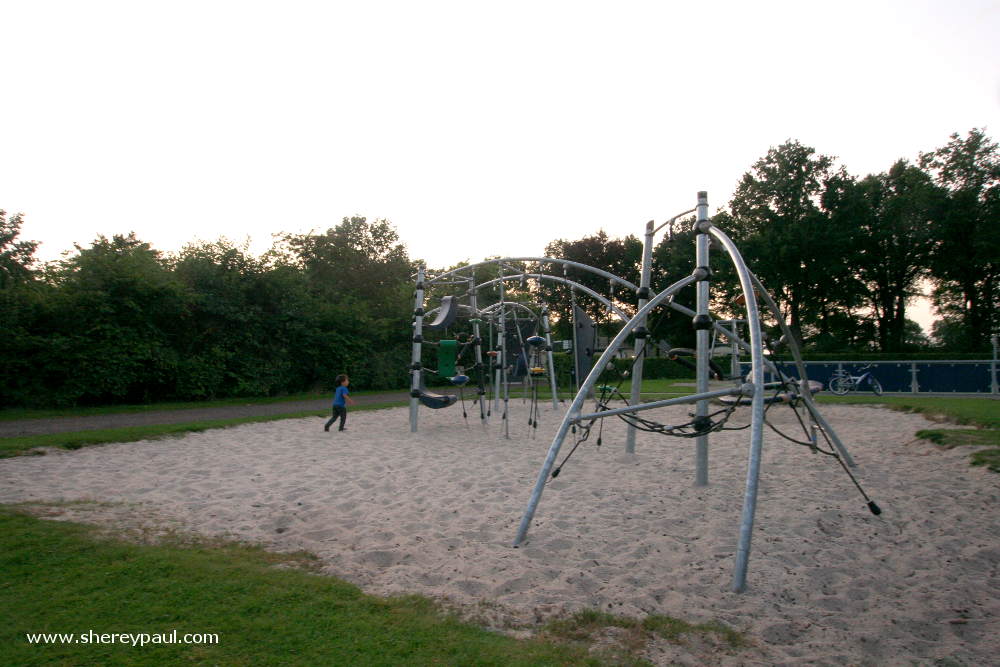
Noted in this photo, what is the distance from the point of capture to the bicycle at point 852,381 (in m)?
18.0

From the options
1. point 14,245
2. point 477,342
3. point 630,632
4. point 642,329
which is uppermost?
point 14,245

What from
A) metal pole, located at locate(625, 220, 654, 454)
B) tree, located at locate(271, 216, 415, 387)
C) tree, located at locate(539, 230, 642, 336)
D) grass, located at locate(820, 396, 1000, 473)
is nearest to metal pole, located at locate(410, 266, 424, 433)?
metal pole, located at locate(625, 220, 654, 454)

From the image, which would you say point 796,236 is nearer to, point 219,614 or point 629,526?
point 629,526

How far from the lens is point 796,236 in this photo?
33625mm

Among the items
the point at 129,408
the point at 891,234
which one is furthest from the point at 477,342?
the point at 891,234

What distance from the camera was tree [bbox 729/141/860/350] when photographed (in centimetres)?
3369

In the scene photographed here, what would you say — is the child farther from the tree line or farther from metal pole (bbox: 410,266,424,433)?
the tree line

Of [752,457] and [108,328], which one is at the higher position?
[108,328]

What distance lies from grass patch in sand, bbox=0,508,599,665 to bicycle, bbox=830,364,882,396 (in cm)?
1902

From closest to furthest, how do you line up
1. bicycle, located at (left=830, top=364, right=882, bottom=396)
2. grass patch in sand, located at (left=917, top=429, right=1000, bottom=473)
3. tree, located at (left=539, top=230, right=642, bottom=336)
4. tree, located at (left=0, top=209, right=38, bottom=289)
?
grass patch in sand, located at (left=917, top=429, right=1000, bottom=473) < bicycle, located at (left=830, top=364, right=882, bottom=396) < tree, located at (left=0, top=209, right=38, bottom=289) < tree, located at (left=539, top=230, right=642, bottom=336)

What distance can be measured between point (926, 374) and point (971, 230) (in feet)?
68.4

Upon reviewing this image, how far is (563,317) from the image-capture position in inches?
1705

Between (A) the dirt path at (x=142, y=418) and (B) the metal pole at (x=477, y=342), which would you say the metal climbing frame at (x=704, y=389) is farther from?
(A) the dirt path at (x=142, y=418)

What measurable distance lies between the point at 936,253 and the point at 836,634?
39820 millimetres
